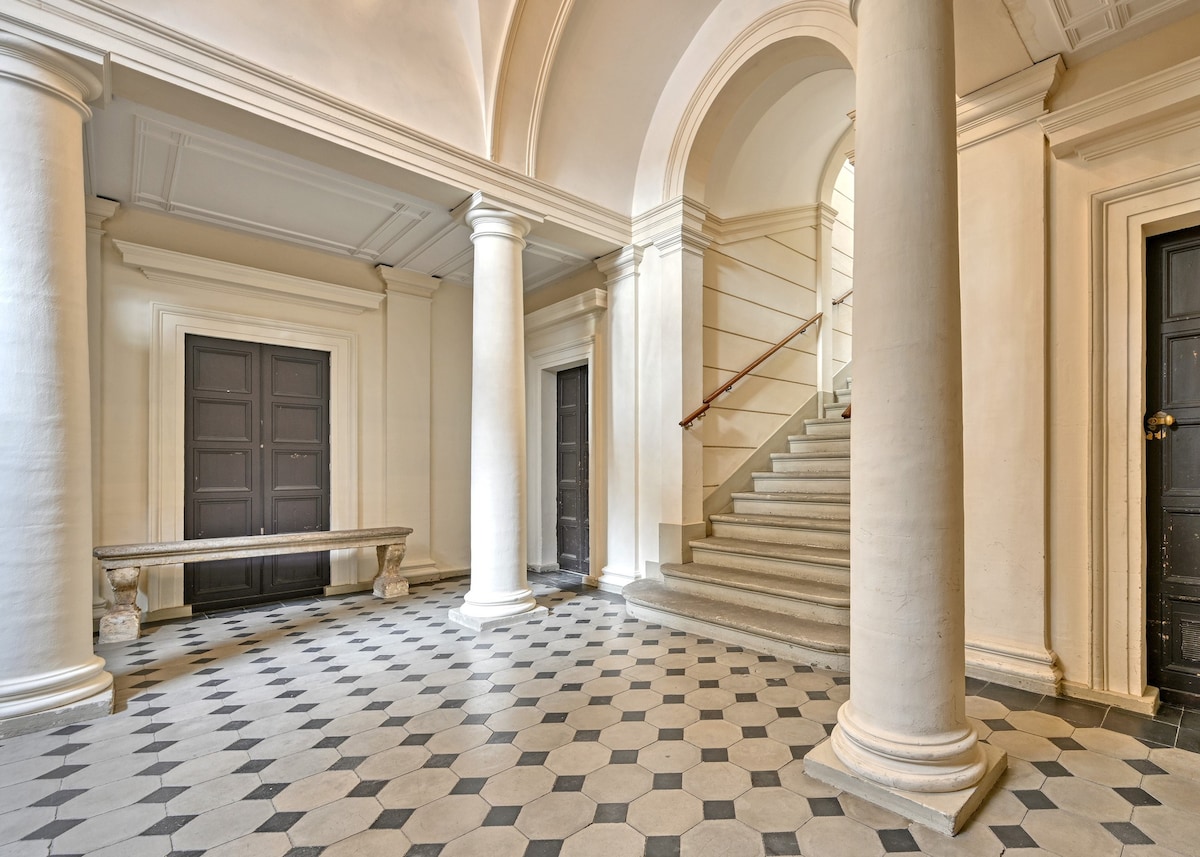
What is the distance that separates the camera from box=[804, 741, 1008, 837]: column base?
88.3 inches

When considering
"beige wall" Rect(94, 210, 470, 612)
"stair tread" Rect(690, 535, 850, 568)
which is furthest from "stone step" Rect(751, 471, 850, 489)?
"beige wall" Rect(94, 210, 470, 612)

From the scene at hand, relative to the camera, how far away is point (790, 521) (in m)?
5.59

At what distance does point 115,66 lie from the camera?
3590mm

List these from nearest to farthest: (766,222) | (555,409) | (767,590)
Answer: (767,590) < (766,222) < (555,409)

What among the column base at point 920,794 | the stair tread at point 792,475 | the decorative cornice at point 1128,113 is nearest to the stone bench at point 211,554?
the stair tread at point 792,475

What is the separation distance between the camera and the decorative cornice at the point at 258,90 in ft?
11.0

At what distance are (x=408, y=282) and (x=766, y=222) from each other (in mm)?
4565

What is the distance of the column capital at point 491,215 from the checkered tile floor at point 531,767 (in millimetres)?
3794

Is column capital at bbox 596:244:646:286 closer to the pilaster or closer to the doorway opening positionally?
the pilaster

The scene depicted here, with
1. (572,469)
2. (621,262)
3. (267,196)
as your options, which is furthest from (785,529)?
(267,196)

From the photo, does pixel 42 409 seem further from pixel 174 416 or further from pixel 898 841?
pixel 898 841

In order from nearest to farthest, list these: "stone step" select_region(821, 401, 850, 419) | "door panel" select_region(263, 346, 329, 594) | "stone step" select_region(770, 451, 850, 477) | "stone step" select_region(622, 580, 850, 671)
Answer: "stone step" select_region(622, 580, 850, 671)
"stone step" select_region(770, 451, 850, 477)
"door panel" select_region(263, 346, 329, 594)
"stone step" select_region(821, 401, 850, 419)

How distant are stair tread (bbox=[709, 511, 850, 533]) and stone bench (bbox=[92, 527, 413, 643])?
364 cm

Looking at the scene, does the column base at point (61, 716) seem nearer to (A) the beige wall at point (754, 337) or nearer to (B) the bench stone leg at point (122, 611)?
(B) the bench stone leg at point (122, 611)
